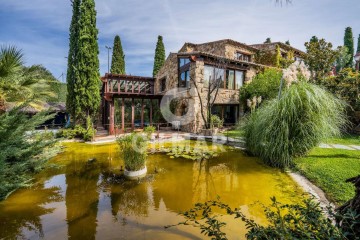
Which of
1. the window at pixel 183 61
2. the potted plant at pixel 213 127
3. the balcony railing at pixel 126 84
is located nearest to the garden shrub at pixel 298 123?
the potted plant at pixel 213 127

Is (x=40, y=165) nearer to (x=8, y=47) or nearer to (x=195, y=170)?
(x=8, y=47)

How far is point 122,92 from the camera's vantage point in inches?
663

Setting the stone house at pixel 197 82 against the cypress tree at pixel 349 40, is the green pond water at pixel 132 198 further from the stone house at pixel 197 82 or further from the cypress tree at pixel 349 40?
the cypress tree at pixel 349 40

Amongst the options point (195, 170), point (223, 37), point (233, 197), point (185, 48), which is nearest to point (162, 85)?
point (185, 48)

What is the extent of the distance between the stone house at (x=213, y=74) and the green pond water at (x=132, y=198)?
9035 mm

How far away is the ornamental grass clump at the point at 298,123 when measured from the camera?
21.3 ft

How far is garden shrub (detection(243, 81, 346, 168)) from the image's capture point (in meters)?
6.50

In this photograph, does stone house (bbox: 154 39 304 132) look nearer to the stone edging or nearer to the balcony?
the balcony


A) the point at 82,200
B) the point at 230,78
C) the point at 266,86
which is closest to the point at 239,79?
the point at 230,78

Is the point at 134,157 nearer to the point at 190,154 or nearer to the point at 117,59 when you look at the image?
Result: the point at 190,154

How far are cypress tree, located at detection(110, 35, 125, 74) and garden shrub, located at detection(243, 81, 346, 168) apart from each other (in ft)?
87.8

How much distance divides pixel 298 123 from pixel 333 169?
174 cm

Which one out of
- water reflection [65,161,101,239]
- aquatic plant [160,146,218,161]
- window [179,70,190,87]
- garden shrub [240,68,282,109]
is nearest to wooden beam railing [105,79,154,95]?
window [179,70,190,87]

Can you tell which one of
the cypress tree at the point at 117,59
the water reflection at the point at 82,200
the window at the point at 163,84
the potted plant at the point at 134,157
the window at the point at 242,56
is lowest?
the water reflection at the point at 82,200
